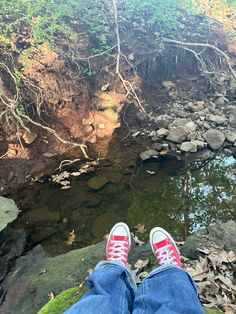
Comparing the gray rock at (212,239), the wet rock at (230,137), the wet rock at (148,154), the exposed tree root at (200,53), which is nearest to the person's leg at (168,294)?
the gray rock at (212,239)

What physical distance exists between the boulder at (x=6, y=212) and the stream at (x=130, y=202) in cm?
49

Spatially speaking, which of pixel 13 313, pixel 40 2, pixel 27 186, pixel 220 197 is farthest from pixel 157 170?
pixel 40 2

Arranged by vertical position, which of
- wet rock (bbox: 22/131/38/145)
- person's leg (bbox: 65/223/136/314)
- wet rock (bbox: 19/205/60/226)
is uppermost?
Result: person's leg (bbox: 65/223/136/314)

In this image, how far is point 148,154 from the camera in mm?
6500

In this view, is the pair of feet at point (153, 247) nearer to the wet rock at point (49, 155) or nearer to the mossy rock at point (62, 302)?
the mossy rock at point (62, 302)

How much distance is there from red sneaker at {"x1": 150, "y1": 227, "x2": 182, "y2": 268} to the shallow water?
4.16ft

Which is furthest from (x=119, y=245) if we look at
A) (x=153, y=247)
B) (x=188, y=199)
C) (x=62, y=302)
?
(x=188, y=199)

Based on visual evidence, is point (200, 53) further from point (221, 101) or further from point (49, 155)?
point (49, 155)

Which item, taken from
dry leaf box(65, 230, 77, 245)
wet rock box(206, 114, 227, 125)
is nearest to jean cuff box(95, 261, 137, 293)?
dry leaf box(65, 230, 77, 245)

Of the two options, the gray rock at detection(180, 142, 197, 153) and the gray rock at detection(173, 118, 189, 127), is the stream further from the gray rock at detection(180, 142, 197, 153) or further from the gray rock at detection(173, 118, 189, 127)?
the gray rock at detection(173, 118, 189, 127)

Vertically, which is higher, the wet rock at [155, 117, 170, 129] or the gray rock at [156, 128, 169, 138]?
the gray rock at [156, 128, 169, 138]

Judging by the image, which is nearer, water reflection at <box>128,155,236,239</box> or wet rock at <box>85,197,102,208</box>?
water reflection at <box>128,155,236,239</box>

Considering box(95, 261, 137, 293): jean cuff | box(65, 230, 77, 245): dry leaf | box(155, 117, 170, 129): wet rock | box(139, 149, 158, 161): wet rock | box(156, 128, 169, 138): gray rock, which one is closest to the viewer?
box(95, 261, 137, 293): jean cuff

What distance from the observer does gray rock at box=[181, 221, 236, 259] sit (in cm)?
334
